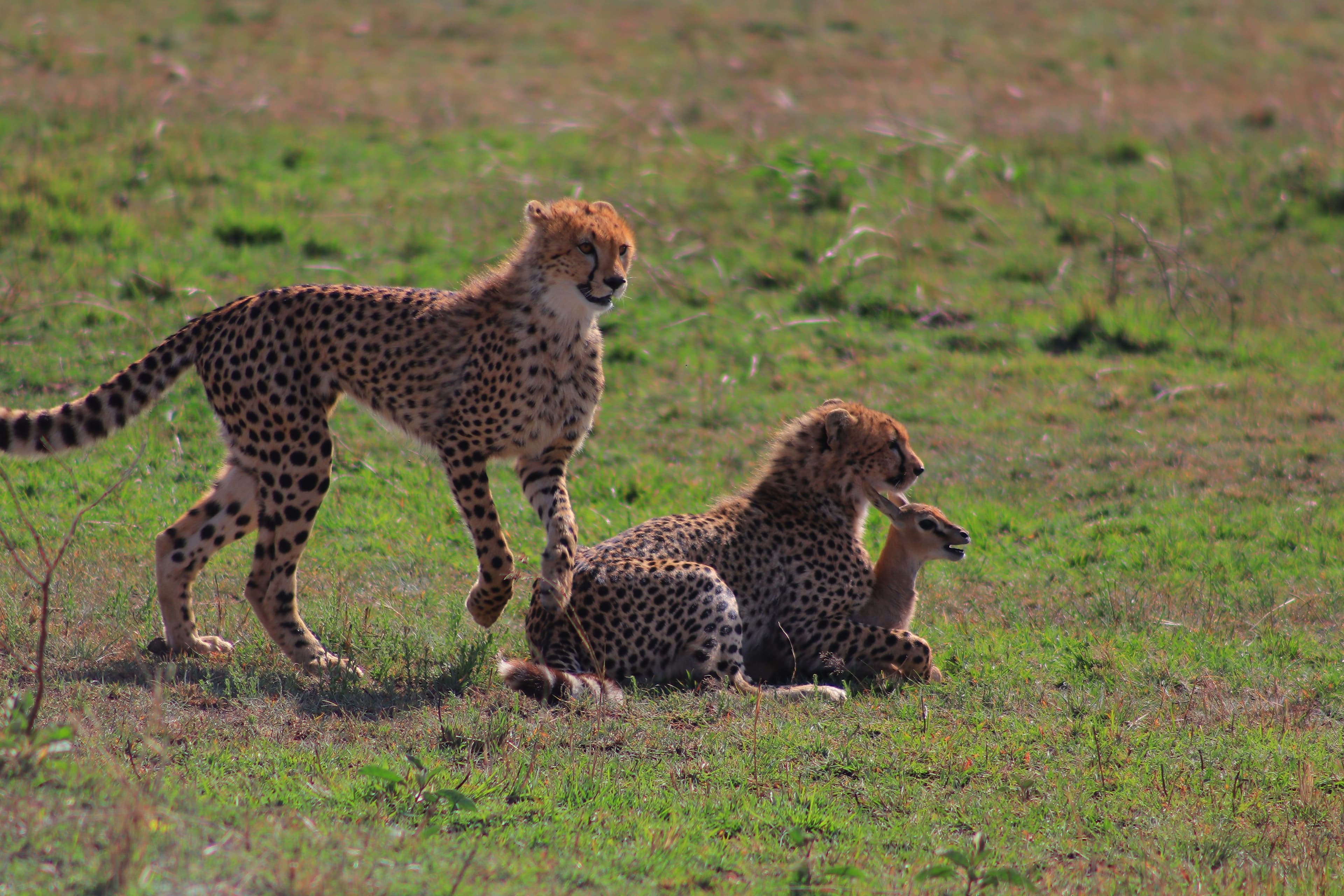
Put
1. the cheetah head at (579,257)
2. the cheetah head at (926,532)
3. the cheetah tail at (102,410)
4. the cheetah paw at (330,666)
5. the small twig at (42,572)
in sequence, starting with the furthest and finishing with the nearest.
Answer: the cheetah head at (926,532) < the cheetah head at (579,257) < the cheetah paw at (330,666) < the cheetah tail at (102,410) < the small twig at (42,572)

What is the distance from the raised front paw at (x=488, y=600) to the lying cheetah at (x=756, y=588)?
0.15 metres

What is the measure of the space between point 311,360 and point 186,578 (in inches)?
38.2

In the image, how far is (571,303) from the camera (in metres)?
5.86

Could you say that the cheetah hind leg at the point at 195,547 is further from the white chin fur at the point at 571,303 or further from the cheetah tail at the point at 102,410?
the white chin fur at the point at 571,303

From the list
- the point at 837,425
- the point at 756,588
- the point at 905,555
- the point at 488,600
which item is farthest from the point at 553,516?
the point at 905,555

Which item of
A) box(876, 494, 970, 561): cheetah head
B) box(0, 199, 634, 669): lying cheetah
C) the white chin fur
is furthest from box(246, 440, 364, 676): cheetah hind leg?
box(876, 494, 970, 561): cheetah head

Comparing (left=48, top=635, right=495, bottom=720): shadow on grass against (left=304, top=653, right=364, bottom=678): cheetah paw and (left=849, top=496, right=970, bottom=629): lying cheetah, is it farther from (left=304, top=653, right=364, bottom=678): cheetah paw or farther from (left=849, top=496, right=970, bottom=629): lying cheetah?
(left=849, top=496, right=970, bottom=629): lying cheetah

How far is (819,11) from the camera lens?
18.2 meters

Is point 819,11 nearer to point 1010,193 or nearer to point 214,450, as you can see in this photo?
point 1010,193

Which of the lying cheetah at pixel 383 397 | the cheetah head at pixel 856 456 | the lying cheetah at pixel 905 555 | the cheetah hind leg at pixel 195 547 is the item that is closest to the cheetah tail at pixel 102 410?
the lying cheetah at pixel 383 397

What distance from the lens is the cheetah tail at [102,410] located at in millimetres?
5332

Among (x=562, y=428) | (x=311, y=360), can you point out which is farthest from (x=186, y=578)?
(x=562, y=428)

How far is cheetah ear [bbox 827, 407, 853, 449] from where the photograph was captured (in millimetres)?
6492

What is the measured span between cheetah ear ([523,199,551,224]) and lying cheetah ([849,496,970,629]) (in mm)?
1922
